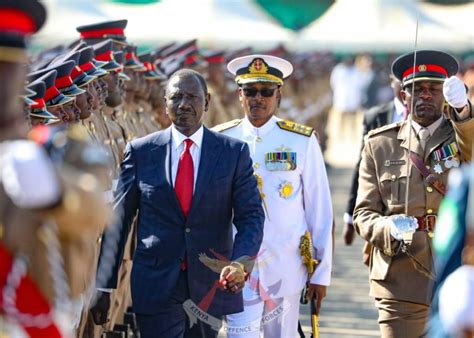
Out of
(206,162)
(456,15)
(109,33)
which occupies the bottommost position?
(206,162)

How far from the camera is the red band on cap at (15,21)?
4715mm

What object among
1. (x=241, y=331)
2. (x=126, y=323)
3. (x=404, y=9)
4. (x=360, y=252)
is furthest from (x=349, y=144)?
(x=241, y=331)

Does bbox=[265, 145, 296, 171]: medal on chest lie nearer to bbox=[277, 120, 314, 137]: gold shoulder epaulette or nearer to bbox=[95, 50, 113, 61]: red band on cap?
bbox=[277, 120, 314, 137]: gold shoulder epaulette

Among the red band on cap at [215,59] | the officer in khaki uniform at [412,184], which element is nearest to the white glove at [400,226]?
the officer in khaki uniform at [412,184]

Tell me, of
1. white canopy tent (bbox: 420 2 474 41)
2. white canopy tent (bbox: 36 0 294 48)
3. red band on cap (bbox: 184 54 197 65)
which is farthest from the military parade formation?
white canopy tent (bbox: 420 2 474 41)

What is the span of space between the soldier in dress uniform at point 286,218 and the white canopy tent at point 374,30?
30023 mm

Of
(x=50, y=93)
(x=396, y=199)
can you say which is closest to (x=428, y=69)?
(x=396, y=199)

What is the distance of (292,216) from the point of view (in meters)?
8.08

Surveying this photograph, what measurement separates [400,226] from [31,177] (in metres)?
3.51

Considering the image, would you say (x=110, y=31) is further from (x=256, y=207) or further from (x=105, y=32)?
(x=256, y=207)

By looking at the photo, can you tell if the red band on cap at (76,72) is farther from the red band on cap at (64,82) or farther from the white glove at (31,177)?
the white glove at (31,177)

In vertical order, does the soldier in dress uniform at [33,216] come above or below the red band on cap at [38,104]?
below

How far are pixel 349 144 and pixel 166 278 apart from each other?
88.5 feet

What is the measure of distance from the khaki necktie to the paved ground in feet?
10.8
